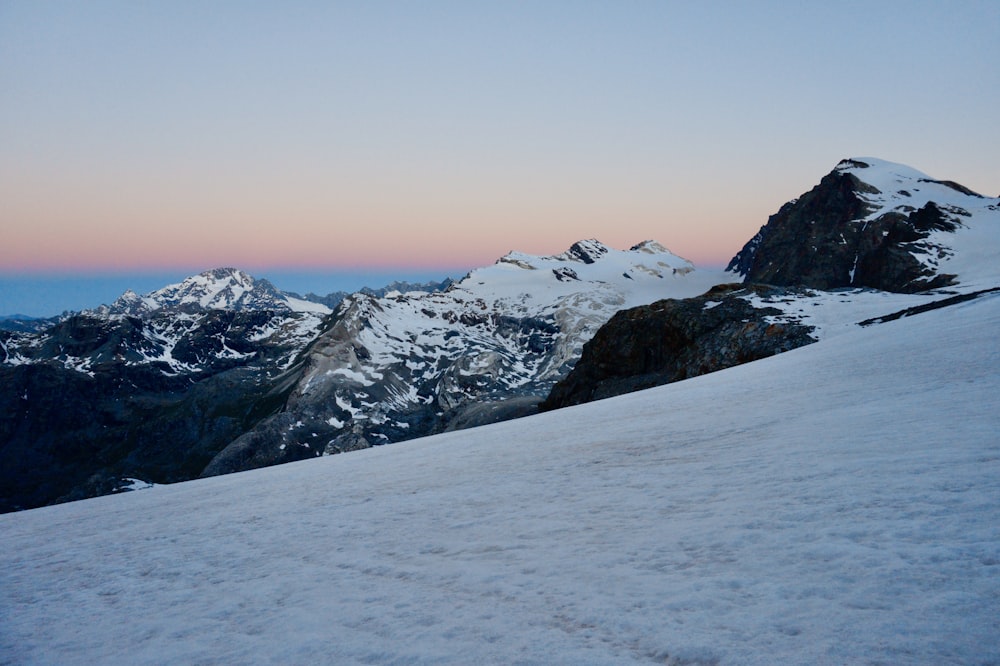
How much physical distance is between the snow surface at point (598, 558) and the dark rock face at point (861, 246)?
107778 mm

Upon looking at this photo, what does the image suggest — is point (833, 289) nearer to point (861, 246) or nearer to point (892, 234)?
point (892, 234)

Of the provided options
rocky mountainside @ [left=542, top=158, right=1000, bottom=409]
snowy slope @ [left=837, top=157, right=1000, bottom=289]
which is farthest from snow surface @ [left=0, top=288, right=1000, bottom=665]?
snowy slope @ [left=837, top=157, right=1000, bottom=289]

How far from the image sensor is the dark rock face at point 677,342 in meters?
50.1

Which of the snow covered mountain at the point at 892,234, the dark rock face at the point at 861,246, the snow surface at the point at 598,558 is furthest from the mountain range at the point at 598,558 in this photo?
the dark rock face at the point at 861,246

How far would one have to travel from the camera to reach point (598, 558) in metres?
6.28

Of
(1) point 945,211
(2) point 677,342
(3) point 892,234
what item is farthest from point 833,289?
(2) point 677,342

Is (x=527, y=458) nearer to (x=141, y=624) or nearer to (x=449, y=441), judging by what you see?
(x=449, y=441)

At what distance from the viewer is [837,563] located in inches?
205

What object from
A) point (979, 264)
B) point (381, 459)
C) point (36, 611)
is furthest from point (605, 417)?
point (979, 264)

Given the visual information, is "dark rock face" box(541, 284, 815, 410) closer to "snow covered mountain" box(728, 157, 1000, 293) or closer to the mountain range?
the mountain range

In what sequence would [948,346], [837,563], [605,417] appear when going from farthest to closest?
[605,417], [948,346], [837,563]

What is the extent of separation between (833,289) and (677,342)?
6129 cm

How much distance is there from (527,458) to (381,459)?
6.02 m

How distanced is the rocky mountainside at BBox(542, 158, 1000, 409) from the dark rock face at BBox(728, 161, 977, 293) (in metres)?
0.35
